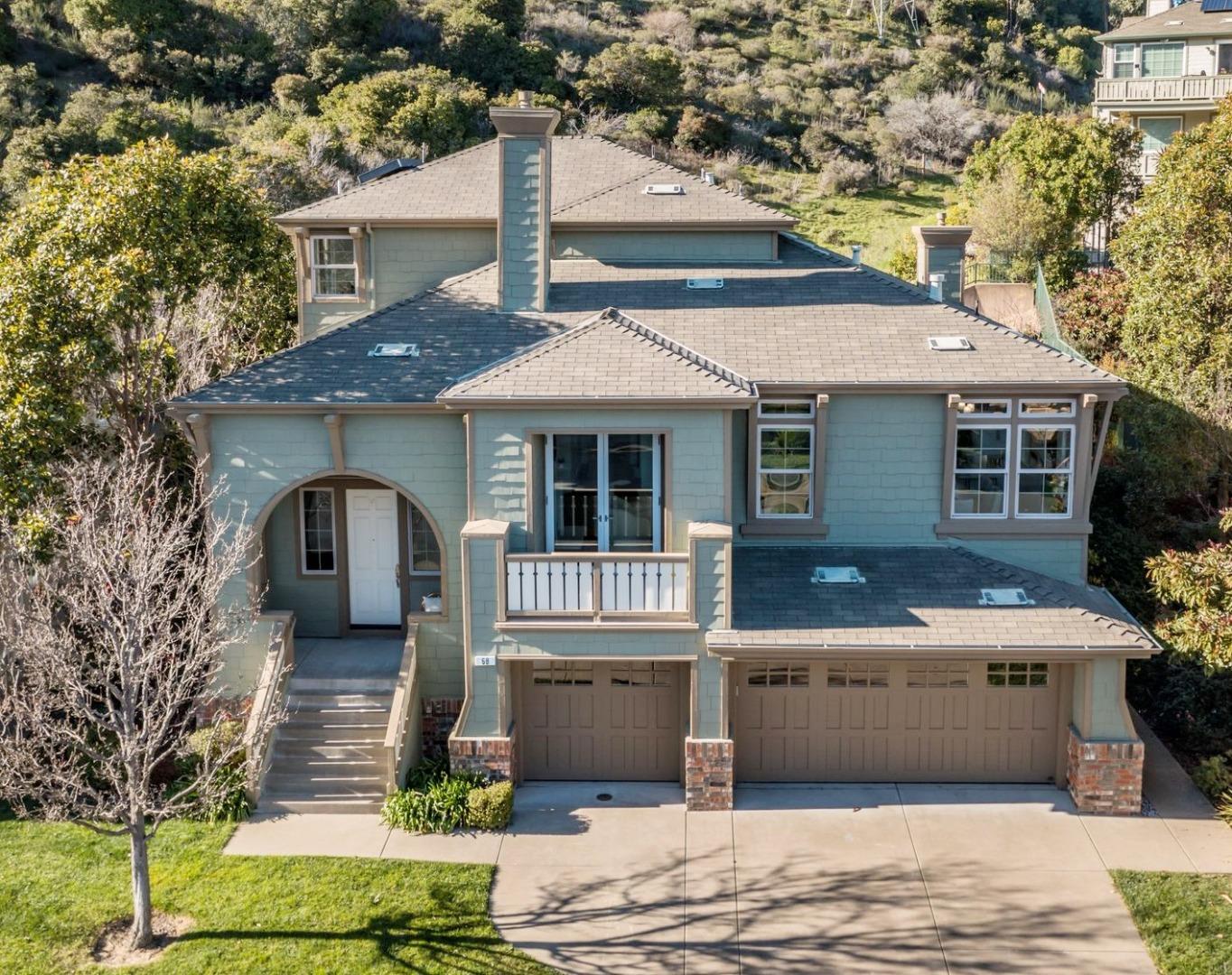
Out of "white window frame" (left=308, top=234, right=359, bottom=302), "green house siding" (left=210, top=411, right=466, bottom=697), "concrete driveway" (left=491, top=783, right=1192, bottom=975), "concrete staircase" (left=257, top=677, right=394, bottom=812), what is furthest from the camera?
"white window frame" (left=308, top=234, right=359, bottom=302)

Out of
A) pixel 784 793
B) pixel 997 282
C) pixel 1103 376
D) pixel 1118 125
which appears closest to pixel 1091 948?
pixel 784 793

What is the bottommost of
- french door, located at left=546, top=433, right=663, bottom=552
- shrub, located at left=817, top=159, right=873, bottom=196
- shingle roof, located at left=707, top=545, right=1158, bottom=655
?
shingle roof, located at left=707, top=545, right=1158, bottom=655

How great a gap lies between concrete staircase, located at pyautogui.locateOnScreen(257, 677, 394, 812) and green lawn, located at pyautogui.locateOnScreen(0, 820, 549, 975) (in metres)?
1.12

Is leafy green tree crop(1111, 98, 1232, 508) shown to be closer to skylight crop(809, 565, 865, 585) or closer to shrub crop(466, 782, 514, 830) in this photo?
skylight crop(809, 565, 865, 585)

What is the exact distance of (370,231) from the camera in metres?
20.8

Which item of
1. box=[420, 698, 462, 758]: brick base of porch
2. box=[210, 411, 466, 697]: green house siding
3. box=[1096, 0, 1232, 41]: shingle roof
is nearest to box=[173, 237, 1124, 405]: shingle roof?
box=[210, 411, 466, 697]: green house siding

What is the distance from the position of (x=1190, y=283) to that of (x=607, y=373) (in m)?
12.6

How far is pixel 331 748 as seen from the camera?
16875 millimetres

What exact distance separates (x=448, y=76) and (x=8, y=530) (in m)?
35.0

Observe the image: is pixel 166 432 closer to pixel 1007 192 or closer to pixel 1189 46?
pixel 1007 192

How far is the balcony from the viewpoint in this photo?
36219 millimetres

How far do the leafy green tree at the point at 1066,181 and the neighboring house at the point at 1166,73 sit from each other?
2.92m

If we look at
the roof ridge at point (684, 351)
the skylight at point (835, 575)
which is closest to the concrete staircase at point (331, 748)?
the roof ridge at point (684, 351)

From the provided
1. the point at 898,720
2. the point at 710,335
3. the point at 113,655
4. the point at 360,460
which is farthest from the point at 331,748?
the point at 710,335
